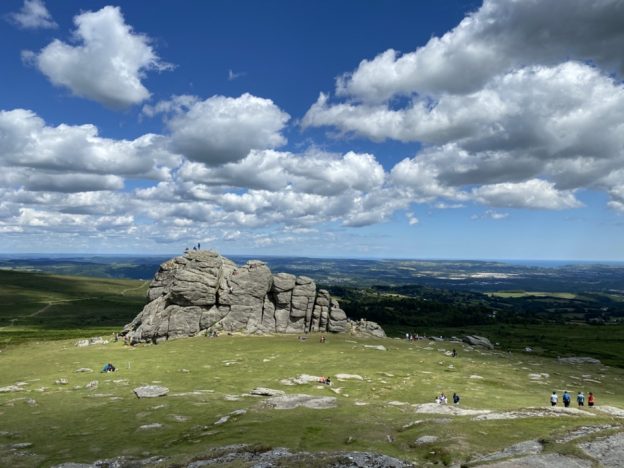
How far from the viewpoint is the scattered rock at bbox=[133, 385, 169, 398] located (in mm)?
60406

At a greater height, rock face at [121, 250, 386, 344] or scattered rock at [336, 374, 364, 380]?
rock face at [121, 250, 386, 344]

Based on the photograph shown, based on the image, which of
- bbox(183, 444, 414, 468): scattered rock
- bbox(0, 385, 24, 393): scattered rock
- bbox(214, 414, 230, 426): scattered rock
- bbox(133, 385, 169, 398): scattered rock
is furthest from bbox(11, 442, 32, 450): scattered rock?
bbox(0, 385, 24, 393): scattered rock

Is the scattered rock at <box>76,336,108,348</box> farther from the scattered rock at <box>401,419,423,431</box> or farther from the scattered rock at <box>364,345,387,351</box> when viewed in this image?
the scattered rock at <box>401,419,423,431</box>

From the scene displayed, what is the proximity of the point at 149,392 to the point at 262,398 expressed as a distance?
16.6 m

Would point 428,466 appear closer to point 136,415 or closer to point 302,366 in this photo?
point 136,415

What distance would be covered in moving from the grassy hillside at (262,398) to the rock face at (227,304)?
8837 millimetres

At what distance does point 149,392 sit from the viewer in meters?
61.3

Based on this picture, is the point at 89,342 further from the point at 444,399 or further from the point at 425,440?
the point at 425,440

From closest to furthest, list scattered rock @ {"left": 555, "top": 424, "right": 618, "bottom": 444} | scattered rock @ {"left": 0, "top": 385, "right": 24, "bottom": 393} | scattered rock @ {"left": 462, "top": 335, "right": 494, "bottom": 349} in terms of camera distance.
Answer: scattered rock @ {"left": 555, "top": 424, "right": 618, "bottom": 444} < scattered rock @ {"left": 0, "top": 385, "right": 24, "bottom": 393} < scattered rock @ {"left": 462, "top": 335, "right": 494, "bottom": 349}

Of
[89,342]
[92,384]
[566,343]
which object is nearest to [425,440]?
[92,384]

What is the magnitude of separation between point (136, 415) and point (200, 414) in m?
7.81

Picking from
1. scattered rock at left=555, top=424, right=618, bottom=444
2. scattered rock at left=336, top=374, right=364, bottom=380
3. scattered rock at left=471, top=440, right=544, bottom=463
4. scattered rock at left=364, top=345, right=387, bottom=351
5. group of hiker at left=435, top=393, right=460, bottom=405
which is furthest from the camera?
scattered rock at left=364, top=345, right=387, bottom=351

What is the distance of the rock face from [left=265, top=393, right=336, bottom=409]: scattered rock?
6898cm

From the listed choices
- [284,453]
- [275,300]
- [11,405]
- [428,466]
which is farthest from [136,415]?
[275,300]
